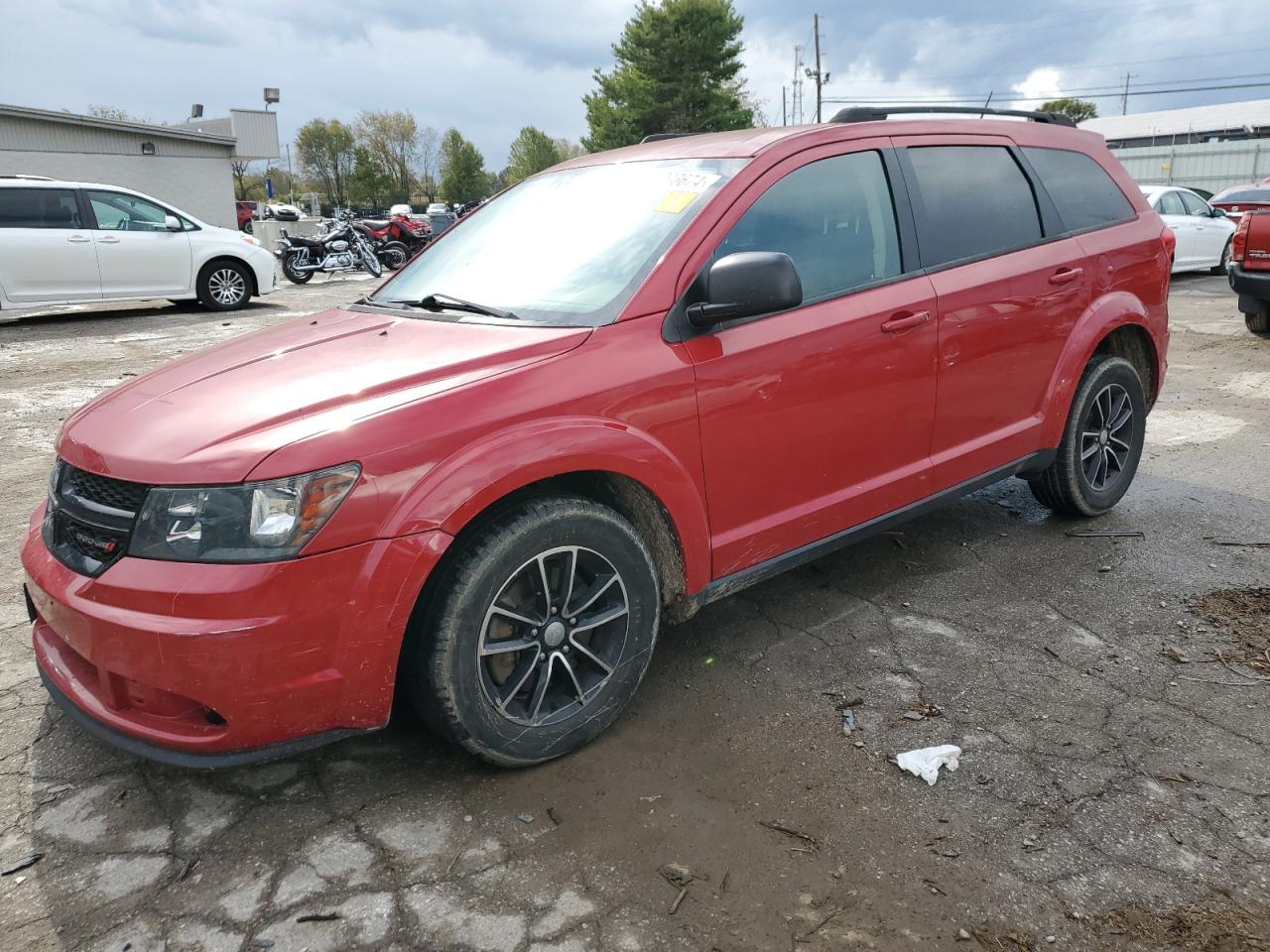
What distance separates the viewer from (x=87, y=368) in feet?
29.8

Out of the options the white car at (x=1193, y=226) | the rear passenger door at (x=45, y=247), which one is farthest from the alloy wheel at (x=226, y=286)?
the white car at (x=1193, y=226)

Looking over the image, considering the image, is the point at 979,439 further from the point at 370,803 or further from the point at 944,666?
the point at 370,803

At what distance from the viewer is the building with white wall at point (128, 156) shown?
2269cm

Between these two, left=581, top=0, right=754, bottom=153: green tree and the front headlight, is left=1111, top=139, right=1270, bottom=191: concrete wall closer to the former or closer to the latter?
left=581, top=0, right=754, bottom=153: green tree

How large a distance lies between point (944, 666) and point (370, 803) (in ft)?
6.30

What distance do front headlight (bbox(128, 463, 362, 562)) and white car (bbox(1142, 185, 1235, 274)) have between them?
1562 cm

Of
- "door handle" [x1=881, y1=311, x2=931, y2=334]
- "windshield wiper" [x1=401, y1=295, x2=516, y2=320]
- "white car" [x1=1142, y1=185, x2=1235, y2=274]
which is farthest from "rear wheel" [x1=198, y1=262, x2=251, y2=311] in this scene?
"white car" [x1=1142, y1=185, x2=1235, y2=274]

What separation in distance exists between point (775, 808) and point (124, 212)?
12.5m

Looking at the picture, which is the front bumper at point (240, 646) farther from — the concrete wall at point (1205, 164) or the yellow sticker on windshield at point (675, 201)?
the concrete wall at point (1205, 164)

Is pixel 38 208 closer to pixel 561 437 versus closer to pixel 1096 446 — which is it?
pixel 561 437

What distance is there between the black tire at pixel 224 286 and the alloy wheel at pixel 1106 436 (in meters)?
12.0

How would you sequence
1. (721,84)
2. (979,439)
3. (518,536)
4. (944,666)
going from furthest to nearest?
(721,84) → (979,439) → (944,666) → (518,536)

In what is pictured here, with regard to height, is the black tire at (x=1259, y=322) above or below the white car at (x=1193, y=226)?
below

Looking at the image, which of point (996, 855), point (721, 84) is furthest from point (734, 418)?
point (721, 84)
